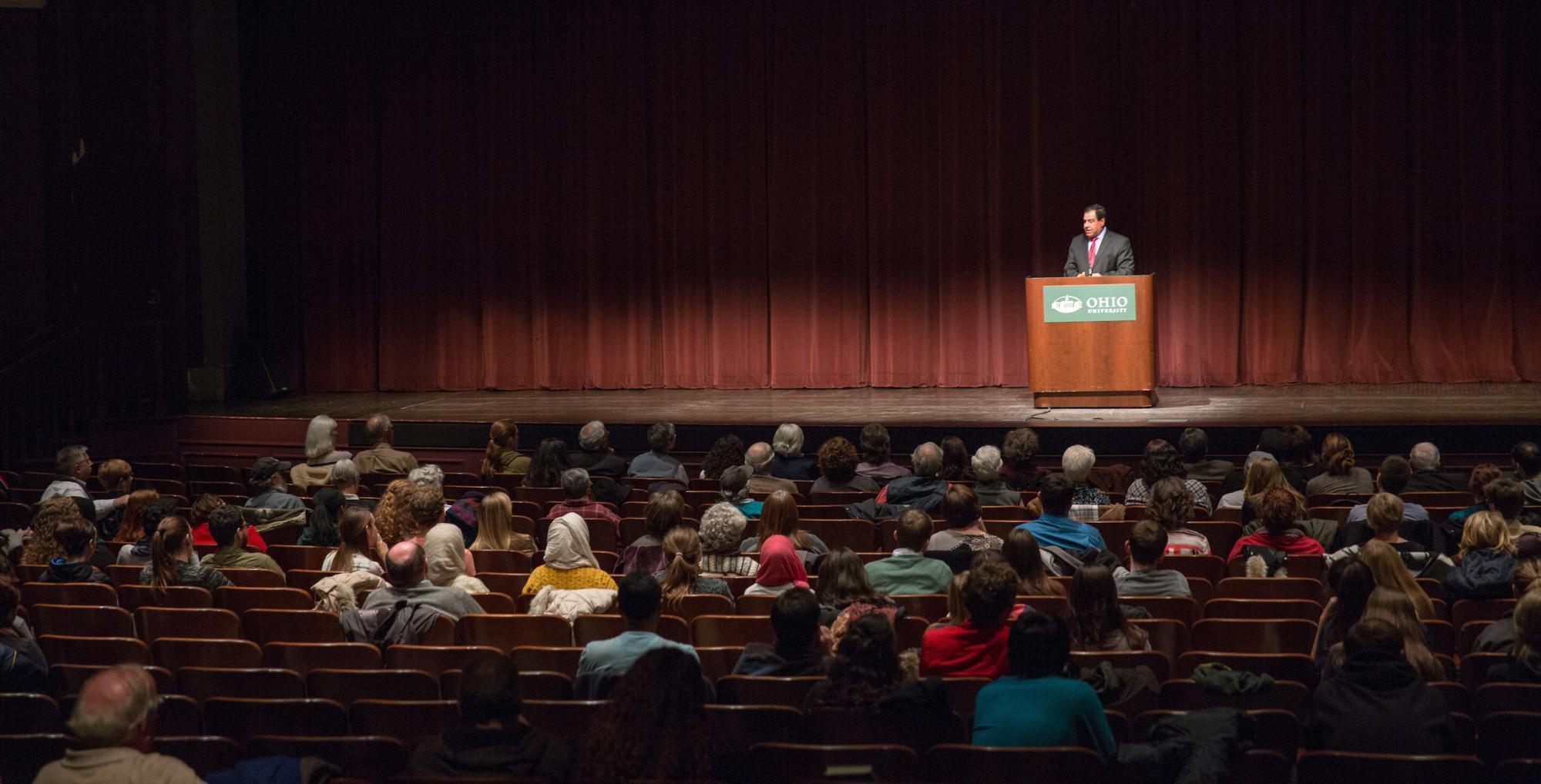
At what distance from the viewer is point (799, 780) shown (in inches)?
145

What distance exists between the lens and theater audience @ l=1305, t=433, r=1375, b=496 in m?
7.69

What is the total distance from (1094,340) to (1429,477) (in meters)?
3.10

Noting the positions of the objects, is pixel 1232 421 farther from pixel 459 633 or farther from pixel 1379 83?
pixel 459 633

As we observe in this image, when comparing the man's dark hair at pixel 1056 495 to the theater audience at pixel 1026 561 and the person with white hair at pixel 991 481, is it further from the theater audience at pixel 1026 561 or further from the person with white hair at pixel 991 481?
the person with white hair at pixel 991 481

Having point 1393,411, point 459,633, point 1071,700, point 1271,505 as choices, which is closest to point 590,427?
point 459,633

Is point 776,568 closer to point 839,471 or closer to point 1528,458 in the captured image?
point 839,471

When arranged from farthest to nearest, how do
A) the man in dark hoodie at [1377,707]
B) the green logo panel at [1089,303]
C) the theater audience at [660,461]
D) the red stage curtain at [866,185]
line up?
the red stage curtain at [866,185] < the green logo panel at [1089,303] < the theater audience at [660,461] < the man in dark hoodie at [1377,707]

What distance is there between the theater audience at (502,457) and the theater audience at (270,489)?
1476mm

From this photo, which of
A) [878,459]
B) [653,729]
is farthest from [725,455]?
[653,729]

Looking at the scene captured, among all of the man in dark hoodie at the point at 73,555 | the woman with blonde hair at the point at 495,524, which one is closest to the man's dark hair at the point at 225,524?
the man in dark hoodie at the point at 73,555

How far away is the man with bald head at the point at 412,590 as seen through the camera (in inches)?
213

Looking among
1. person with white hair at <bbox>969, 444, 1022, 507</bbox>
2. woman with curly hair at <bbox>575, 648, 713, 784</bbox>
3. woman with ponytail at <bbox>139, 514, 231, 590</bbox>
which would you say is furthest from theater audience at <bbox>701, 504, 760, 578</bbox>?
woman with curly hair at <bbox>575, 648, 713, 784</bbox>

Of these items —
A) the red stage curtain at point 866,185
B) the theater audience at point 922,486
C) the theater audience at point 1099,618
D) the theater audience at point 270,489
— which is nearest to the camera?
the theater audience at point 1099,618

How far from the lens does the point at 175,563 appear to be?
20.2 feet
